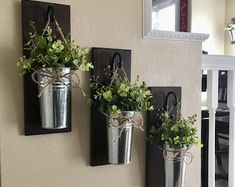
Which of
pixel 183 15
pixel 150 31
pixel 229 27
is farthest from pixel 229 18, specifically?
pixel 150 31

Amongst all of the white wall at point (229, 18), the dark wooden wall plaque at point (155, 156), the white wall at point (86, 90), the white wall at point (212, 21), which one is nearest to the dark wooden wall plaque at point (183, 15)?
the white wall at point (86, 90)

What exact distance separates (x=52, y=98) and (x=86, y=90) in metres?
0.18

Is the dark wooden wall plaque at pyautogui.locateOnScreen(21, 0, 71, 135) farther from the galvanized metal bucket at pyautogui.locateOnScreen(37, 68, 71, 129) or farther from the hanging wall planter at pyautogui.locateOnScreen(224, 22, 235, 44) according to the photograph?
the hanging wall planter at pyautogui.locateOnScreen(224, 22, 235, 44)

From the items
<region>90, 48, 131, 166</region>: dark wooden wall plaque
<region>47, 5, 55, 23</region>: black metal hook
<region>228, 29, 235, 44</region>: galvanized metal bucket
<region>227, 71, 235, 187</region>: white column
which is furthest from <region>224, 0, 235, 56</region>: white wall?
<region>47, 5, 55, 23</region>: black metal hook

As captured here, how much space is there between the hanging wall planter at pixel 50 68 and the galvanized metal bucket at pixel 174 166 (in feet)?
1.32

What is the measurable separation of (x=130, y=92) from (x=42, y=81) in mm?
271

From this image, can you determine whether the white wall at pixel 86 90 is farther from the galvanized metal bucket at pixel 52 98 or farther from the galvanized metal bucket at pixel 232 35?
the galvanized metal bucket at pixel 232 35

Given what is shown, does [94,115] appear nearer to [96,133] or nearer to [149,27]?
[96,133]

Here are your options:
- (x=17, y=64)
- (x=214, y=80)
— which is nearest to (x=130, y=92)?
(x=17, y=64)

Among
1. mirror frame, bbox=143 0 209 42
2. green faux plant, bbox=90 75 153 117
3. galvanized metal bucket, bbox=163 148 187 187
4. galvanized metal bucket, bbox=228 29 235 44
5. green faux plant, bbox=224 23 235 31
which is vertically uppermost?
green faux plant, bbox=224 23 235 31

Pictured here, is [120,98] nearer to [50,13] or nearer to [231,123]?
[50,13]

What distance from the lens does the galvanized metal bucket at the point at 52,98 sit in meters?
0.81

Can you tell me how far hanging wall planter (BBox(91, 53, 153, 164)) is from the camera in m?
0.91

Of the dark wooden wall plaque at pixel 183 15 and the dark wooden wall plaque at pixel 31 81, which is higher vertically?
the dark wooden wall plaque at pixel 183 15
